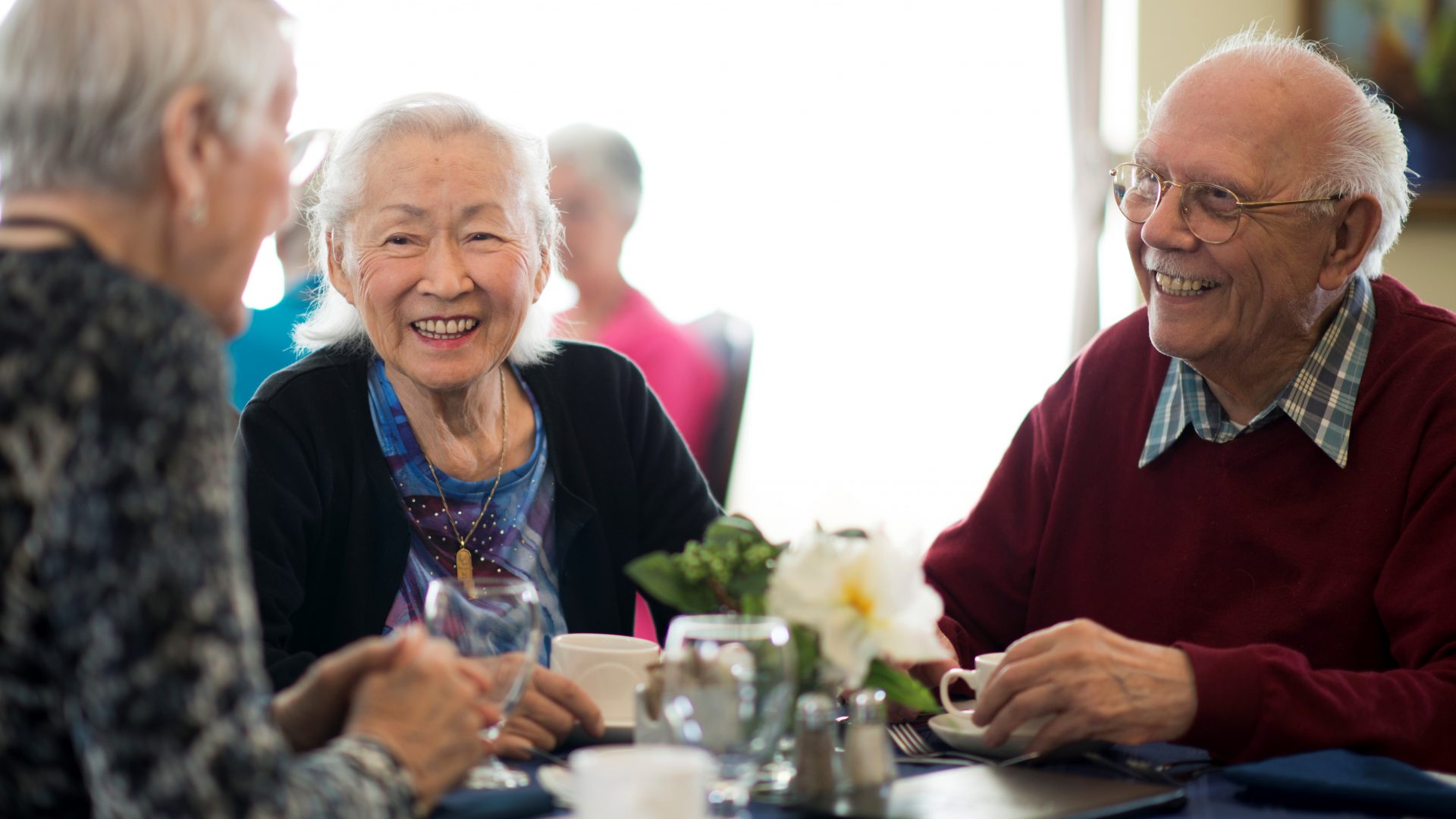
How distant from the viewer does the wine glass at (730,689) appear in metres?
1.06

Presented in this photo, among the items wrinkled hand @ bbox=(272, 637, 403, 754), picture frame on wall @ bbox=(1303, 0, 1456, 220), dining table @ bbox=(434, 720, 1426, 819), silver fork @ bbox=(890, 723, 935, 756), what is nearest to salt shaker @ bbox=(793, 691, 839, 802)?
dining table @ bbox=(434, 720, 1426, 819)

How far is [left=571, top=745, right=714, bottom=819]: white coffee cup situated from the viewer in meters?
0.96

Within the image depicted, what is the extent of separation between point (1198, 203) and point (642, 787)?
131cm

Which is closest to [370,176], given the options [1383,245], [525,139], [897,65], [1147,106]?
[525,139]

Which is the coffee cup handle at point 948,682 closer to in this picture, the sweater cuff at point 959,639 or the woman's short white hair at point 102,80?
the sweater cuff at point 959,639

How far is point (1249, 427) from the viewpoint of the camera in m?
1.87

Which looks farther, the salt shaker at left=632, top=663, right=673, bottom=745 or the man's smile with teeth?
the man's smile with teeth

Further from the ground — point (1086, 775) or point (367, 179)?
point (367, 179)

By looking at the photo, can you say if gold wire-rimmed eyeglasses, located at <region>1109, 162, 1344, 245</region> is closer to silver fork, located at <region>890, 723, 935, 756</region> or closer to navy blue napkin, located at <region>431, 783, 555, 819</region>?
silver fork, located at <region>890, 723, 935, 756</region>

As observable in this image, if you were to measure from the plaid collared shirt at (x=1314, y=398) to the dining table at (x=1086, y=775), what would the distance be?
2.01 ft

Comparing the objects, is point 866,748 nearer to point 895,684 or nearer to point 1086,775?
point 895,684

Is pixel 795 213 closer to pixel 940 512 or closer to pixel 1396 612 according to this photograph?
pixel 940 512

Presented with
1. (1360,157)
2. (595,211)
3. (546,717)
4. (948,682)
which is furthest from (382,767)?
(595,211)

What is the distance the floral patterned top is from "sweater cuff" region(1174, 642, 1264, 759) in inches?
34.6
